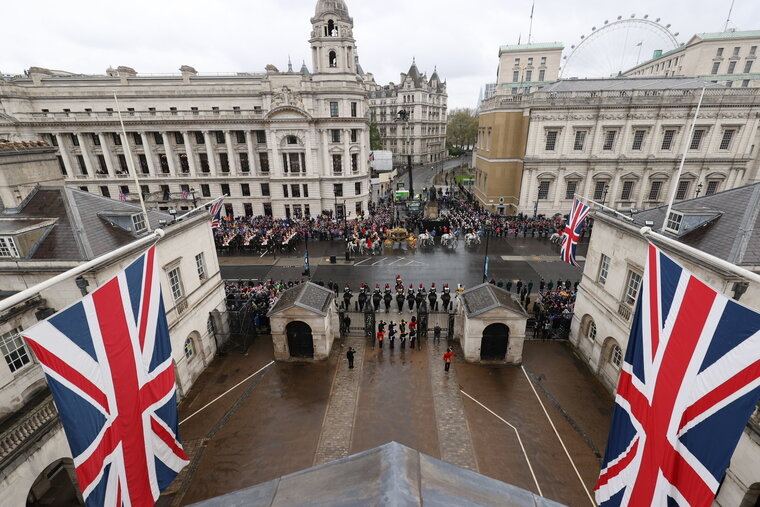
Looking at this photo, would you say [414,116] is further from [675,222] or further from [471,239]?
[675,222]

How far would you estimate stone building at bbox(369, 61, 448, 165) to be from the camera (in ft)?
299

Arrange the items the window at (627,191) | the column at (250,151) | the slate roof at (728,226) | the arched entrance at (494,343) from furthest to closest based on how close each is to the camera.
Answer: the column at (250,151), the window at (627,191), the arched entrance at (494,343), the slate roof at (728,226)

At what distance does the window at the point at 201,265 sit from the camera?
1956 centimetres

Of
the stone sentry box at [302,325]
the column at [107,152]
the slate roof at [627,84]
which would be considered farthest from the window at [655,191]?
the column at [107,152]

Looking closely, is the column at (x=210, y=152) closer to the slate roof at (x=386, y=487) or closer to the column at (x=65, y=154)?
the column at (x=65, y=154)

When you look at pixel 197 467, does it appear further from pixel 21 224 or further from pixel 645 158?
pixel 645 158

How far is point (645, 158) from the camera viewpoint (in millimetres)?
42969

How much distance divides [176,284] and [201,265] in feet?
7.96

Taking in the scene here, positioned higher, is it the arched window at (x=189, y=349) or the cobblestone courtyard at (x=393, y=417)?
the arched window at (x=189, y=349)

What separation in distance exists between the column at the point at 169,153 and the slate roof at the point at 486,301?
147 ft

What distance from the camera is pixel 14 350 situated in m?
12.1

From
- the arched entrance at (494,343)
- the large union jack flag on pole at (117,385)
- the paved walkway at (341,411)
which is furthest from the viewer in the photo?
the arched entrance at (494,343)

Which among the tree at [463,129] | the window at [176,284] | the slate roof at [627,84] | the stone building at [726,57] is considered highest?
the stone building at [726,57]

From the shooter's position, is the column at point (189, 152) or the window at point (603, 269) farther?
the column at point (189, 152)
